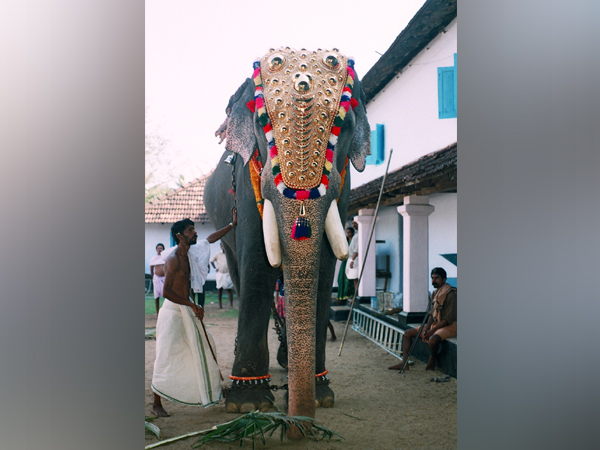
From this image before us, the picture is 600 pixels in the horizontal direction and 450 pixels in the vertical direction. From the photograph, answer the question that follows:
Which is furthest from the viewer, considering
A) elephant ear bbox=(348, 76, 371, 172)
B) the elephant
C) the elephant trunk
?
elephant ear bbox=(348, 76, 371, 172)

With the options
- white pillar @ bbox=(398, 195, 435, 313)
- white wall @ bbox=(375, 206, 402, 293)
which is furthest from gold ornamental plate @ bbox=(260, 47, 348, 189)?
white wall @ bbox=(375, 206, 402, 293)

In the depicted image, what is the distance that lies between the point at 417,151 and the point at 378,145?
2159 mm

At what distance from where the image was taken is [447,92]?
261 inches

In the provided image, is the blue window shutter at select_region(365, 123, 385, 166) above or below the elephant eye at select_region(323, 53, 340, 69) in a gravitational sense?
above

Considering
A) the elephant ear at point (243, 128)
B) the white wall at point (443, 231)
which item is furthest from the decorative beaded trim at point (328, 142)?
the white wall at point (443, 231)

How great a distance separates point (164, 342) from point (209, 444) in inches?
35.2

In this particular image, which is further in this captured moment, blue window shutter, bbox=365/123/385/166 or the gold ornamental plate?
blue window shutter, bbox=365/123/385/166

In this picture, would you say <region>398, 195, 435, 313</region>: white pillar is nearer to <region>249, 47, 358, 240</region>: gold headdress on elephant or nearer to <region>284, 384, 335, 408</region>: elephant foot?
<region>284, 384, 335, 408</region>: elephant foot

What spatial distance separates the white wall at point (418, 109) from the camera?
272 inches

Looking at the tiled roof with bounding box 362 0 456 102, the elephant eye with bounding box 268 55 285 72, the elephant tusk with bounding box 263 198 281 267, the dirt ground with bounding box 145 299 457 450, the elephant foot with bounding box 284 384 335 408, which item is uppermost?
the tiled roof with bounding box 362 0 456 102

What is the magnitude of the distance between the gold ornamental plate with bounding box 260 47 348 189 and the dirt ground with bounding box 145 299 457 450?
67.4 inches

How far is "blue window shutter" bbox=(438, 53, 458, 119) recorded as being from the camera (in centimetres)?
657

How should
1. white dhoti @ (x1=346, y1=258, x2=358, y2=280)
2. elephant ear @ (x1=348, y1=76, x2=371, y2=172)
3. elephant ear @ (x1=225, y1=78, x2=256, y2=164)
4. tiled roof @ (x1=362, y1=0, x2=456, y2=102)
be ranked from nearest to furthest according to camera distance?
elephant ear @ (x1=225, y1=78, x2=256, y2=164) < elephant ear @ (x1=348, y1=76, x2=371, y2=172) < tiled roof @ (x1=362, y1=0, x2=456, y2=102) < white dhoti @ (x1=346, y1=258, x2=358, y2=280)
